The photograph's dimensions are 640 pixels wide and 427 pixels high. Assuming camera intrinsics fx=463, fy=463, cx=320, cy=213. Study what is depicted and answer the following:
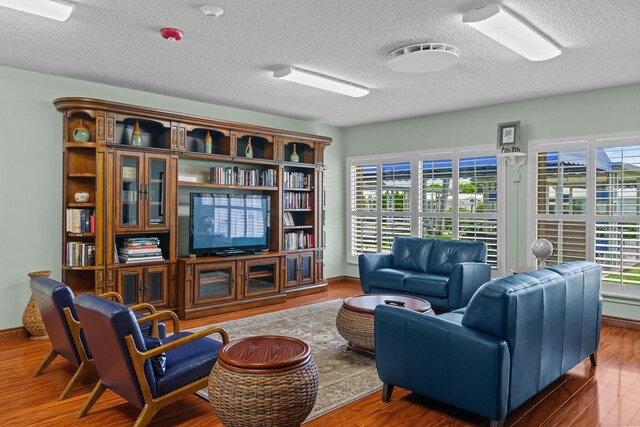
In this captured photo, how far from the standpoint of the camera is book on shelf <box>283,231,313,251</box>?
6.65m

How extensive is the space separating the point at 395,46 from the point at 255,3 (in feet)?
4.42

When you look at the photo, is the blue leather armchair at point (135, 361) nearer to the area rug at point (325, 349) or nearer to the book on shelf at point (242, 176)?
the area rug at point (325, 349)

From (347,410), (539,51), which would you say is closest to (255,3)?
(539,51)

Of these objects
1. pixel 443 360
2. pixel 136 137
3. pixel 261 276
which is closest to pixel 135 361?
pixel 443 360

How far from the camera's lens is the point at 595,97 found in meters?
5.32

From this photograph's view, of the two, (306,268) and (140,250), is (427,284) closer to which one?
(306,268)

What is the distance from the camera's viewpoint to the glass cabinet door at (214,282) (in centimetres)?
546

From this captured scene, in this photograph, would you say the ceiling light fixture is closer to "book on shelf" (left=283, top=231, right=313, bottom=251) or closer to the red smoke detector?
the red smoke detector

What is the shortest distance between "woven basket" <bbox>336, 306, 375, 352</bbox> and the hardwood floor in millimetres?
598

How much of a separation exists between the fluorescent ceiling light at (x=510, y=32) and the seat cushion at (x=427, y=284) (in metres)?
2.58

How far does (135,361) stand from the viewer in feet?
8.34

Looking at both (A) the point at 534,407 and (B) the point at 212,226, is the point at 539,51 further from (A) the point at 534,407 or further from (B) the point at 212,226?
(B) the point at 212,226

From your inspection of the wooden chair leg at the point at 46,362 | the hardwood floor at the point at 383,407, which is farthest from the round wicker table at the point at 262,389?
the wooden chair leg at the point at 46,362

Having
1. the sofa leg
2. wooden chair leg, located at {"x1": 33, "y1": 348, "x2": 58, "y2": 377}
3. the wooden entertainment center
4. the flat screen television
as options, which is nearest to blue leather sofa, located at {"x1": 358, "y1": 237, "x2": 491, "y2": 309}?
the wooden entertainment center
